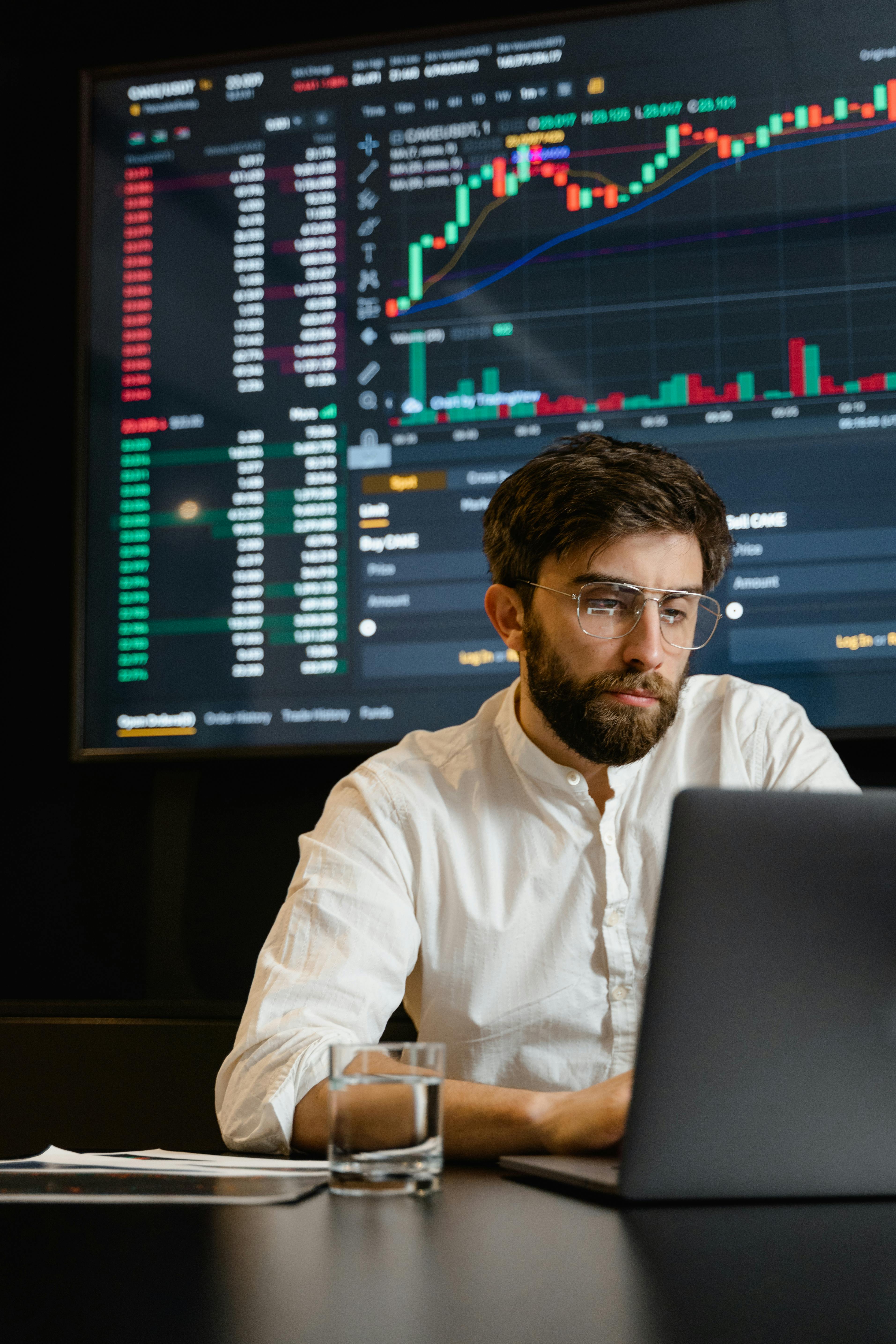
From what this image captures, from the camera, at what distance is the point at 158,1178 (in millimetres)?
824

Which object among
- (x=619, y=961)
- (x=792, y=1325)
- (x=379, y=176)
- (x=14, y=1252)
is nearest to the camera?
(x=792, y=1325)

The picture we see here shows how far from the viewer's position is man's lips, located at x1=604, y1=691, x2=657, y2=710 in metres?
1.45

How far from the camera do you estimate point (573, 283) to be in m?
2.05

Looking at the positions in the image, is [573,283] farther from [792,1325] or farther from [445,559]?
[792,1325]

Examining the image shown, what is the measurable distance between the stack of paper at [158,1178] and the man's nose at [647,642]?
72 cm

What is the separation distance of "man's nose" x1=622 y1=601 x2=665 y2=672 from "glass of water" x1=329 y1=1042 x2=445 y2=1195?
767mm

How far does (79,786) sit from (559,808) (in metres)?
1.05

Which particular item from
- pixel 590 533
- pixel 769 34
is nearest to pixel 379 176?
pixel 769 34

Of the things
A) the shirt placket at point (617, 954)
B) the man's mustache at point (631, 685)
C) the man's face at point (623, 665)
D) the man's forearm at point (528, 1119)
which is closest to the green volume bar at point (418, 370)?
the man's face at point (623, 665)

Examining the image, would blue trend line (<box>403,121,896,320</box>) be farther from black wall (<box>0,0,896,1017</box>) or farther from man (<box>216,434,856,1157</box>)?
man (<box>216,434,856,1157</box>)

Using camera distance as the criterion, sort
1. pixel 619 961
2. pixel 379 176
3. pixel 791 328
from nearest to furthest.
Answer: pixel 619 961 < pixel 791 328 < pixel 379 176

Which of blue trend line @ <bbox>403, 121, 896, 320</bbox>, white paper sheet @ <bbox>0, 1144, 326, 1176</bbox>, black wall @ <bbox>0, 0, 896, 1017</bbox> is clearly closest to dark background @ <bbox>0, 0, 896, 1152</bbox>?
black wall @ <bbox>0, 0, 896, 1017</bbox>

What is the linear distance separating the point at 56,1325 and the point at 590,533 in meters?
1.12

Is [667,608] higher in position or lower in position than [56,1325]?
higher
